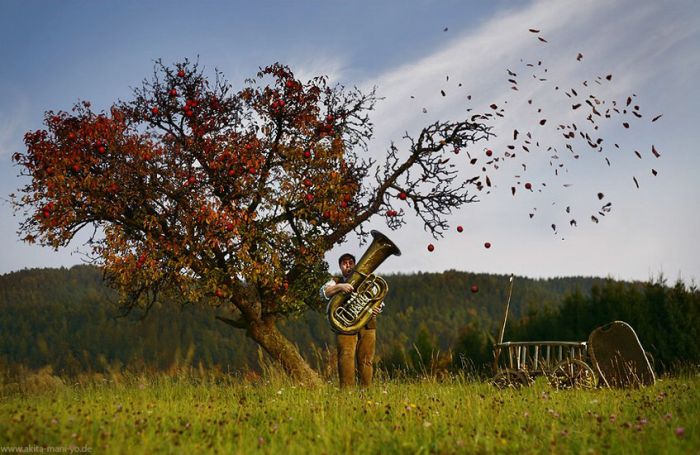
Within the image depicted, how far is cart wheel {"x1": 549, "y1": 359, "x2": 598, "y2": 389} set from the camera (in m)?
10.6

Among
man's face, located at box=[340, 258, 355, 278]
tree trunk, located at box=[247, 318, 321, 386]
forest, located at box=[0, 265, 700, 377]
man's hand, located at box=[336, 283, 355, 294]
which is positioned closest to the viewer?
man's hand, located at box=[336, 283, 355, 294]

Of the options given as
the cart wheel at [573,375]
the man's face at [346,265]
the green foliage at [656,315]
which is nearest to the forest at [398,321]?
the green foliage at [656,315]

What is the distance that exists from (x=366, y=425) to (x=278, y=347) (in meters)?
10.00

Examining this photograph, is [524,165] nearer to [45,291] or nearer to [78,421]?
[78,421]

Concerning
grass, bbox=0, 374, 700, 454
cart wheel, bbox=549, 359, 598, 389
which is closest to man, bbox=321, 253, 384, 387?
grass, bbox=0, 374, 700, 454

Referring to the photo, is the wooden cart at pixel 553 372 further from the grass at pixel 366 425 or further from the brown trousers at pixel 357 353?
the brown trousers at pixel 357 353

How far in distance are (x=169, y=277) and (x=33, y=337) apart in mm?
80720

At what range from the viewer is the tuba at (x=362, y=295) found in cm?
1038

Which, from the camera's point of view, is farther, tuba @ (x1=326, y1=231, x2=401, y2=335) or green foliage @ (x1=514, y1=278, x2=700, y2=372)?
green foliage @ (x1=514, y1=278, x2=700, y2=372)

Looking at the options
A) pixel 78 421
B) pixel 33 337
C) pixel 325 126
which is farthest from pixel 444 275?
pixel 78 421

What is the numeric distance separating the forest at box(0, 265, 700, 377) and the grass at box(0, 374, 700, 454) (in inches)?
181

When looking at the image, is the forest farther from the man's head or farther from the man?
the man's head

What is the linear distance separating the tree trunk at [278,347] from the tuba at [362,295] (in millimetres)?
6296

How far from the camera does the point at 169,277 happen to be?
14.9 meters
